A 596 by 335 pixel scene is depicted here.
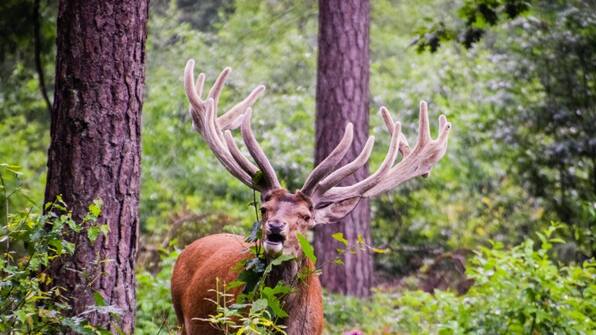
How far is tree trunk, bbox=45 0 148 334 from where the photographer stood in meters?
5.14

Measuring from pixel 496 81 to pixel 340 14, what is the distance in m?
5.62

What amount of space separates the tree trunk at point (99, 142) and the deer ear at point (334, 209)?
5.23 ft

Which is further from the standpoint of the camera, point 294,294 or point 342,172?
point 342,172

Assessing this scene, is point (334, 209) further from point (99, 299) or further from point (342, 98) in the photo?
point (342, 98)

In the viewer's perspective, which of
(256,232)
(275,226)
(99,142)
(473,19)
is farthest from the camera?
(473,19)

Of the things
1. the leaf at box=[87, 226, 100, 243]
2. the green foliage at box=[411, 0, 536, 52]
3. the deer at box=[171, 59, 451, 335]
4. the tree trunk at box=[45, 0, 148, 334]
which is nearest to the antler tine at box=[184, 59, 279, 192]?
the deer at box=[171, 59, 451, 335]

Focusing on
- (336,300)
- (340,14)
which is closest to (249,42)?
(340,14)

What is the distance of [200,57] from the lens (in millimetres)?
18125

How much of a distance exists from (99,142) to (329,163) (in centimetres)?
165

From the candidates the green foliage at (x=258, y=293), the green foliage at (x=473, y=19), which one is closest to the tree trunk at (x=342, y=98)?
the green foliage at (x=473, y=19)

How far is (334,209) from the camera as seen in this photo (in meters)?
6.59

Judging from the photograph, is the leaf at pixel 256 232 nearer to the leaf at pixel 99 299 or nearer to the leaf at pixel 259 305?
the leaf at pixel 259 305

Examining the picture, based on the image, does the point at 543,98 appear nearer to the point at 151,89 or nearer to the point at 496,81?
the point at 496,81

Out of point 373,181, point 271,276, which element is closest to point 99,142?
point 271,276
